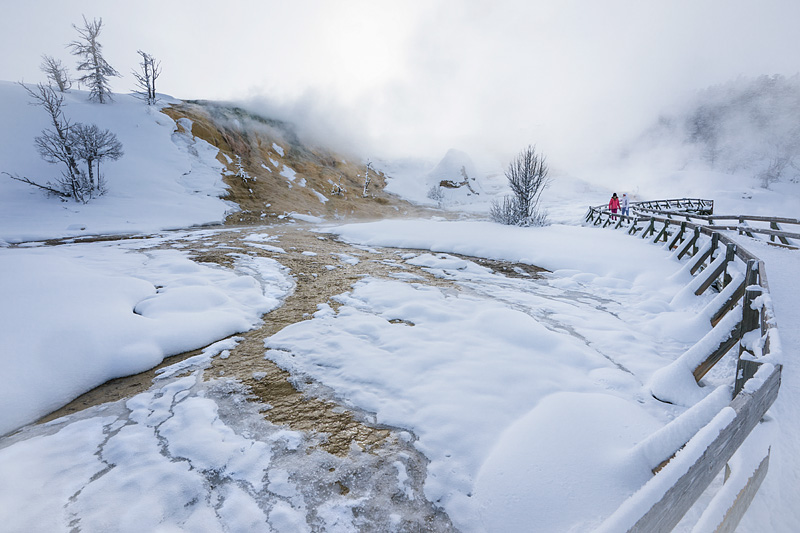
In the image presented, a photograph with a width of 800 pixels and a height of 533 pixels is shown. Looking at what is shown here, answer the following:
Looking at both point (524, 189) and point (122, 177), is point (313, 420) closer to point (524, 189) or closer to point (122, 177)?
point (524, 189)

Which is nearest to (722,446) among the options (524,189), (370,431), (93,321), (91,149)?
(370,431)

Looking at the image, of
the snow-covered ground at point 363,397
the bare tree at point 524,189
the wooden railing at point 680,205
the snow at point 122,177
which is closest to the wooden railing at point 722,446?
the snow-covered ground at point 363,397

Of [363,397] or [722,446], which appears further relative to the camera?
[363,397]

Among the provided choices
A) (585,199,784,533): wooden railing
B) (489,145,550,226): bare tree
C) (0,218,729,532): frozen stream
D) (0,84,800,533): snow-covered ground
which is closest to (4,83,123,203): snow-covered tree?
(0,84,800,533): snow-covered ground

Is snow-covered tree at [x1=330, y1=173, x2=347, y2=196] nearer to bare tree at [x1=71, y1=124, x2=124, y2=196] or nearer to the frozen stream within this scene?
bare tree at [x1=71, y1=124, x2=124, y2=196]

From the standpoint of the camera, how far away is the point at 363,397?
329 centimetres

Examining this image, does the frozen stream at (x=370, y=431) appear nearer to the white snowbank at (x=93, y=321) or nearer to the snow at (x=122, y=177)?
the white snowbank at (x=93, y=321)

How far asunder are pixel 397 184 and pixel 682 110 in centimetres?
9813

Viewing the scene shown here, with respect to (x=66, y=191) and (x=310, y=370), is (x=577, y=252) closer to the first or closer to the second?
(x=310, y=370)

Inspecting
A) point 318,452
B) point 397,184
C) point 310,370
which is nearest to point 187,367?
point 310,370

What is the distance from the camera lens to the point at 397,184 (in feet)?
168

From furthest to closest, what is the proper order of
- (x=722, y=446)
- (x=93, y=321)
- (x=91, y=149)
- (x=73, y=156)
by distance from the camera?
1. (x=91, y=149)
2. (x=73, y=156)
3. (x=93, y=321)
4. (x=722, y=446)

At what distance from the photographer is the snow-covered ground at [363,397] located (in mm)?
2090

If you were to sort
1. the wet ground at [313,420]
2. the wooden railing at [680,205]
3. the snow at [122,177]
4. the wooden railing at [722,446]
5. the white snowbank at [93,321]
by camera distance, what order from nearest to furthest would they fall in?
the wooden railing at [722,446] < the wet ground at [313,420] < the white snowbank at [93,321] < the snow at [122,177] < the wooden railing at [680,205]
